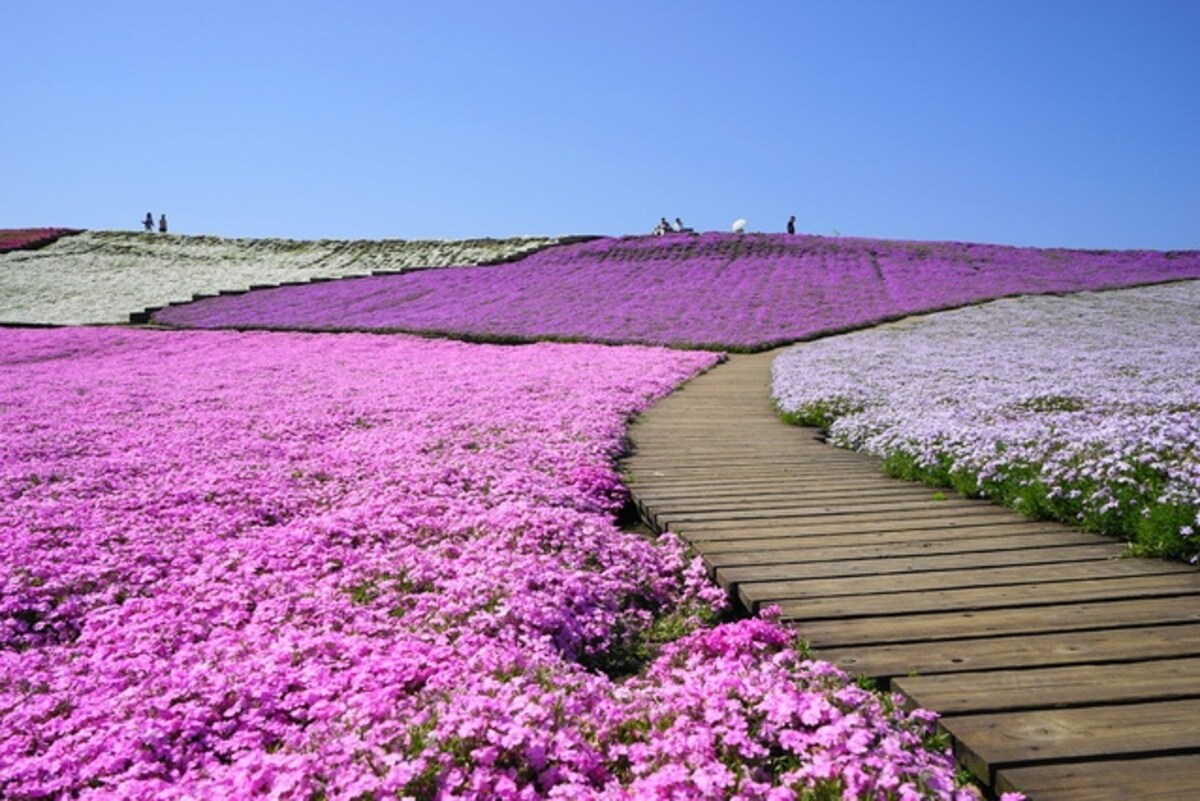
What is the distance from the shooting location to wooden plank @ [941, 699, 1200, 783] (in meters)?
3.59

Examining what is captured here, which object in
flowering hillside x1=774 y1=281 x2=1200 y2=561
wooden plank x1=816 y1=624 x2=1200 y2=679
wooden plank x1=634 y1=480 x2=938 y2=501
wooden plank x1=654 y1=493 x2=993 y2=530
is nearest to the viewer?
wooden plank x1=816 y1=624 x2=1200 y2=679

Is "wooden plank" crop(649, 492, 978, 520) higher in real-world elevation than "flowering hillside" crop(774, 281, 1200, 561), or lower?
lower

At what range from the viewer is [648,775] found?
3613 mm

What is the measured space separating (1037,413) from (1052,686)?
817cm

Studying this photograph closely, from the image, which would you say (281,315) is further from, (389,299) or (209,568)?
(209,568)

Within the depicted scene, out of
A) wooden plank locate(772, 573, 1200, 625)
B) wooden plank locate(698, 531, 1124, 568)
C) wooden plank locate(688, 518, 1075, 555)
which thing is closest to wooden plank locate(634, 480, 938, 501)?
wooden plank locate(688, 518, 1075, 555)

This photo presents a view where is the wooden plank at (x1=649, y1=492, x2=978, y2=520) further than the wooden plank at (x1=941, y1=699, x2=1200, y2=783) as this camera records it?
Yes

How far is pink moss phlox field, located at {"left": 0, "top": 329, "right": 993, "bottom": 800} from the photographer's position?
11.9 feet

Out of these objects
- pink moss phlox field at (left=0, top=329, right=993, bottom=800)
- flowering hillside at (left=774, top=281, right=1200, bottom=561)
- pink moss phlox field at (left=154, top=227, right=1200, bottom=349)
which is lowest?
pink moss phlox field at (left=0, top=329, right=993, bottom=800)

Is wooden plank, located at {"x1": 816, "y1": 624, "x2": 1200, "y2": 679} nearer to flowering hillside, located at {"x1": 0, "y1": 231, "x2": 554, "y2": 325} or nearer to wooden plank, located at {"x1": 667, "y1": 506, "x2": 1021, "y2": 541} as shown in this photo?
wooden plank, located at {"x1": 667, "y1": 506, "x2": 1021, "y2": 541}

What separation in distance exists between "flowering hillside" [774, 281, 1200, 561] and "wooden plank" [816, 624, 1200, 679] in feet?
5.53

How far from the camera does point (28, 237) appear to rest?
6450cm

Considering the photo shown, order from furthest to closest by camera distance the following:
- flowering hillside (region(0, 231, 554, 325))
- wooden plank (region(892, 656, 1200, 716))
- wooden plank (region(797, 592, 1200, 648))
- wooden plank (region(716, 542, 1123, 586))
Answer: flowering hillside (region(0, 231, 554, 325)) < wooden plank (region(716, 542, 1123, 586)) < wooden plank (region(797, 592, 1200, 648)) < wooden plank (region(892, 656, 1200, 716))

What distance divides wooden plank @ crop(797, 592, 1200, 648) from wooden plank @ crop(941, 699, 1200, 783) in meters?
0.93
